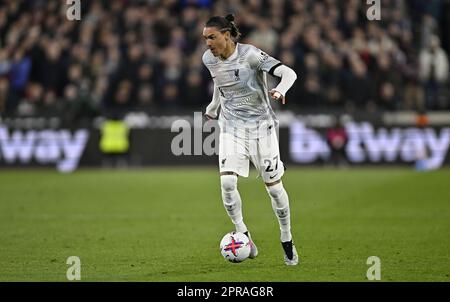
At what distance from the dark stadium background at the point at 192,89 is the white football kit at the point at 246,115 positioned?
990 cm

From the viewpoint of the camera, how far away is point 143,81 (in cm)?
2428

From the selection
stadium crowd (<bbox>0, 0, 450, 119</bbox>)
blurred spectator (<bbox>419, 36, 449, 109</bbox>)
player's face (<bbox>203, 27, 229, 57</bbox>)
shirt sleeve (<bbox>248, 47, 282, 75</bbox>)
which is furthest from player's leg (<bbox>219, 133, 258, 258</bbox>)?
blurred spectator (<bbox>419, 36, 449, 109</bbox>)

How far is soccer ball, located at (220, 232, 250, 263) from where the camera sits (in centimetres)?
939

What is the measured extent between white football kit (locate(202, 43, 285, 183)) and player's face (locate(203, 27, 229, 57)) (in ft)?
0.64

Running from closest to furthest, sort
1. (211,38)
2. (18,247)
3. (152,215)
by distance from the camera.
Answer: (211,38)
(18,247)
(152,215)

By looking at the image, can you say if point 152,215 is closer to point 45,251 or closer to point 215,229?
point 215,229

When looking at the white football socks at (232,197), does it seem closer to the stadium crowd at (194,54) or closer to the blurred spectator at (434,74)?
the stadium crowd at (194,54)

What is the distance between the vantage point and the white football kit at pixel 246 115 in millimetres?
9477

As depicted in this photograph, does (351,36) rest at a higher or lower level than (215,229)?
higher

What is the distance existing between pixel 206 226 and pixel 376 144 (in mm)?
10687

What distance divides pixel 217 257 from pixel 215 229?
2.52 meters

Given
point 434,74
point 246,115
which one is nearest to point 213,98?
point 246,115

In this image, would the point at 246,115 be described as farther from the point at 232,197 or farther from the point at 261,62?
the point at 232,197

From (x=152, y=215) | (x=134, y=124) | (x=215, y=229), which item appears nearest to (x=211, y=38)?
(x=215, y=229)
